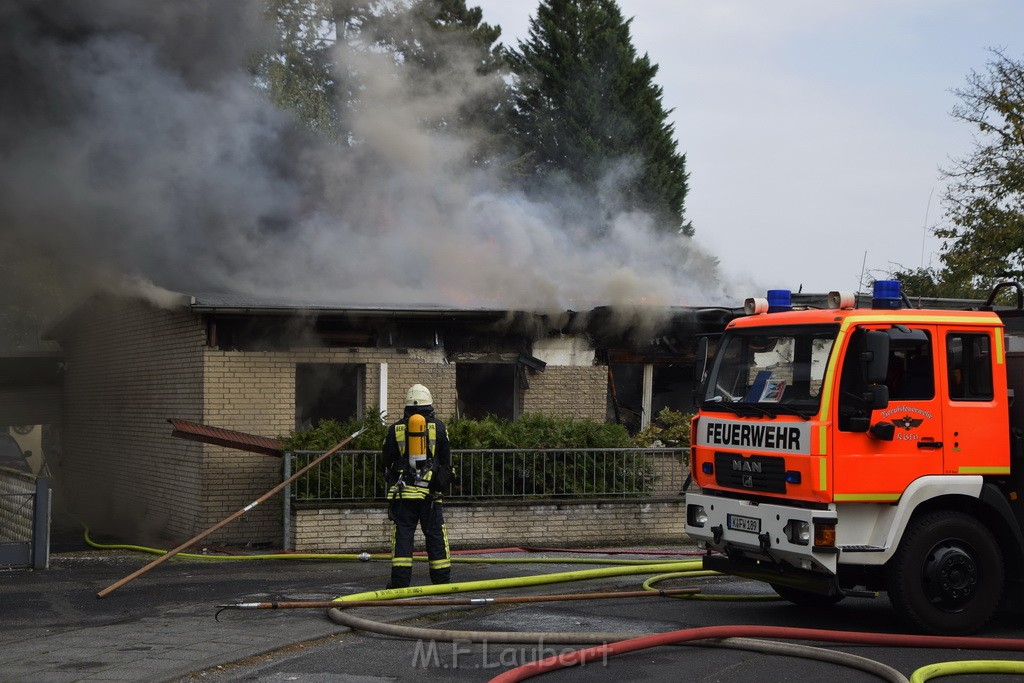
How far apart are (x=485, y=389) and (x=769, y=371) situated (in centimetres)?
846

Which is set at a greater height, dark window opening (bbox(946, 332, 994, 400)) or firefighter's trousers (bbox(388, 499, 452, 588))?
dark window opening (bbox(946, 332, 994, 400))

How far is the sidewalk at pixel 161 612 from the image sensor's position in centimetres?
716

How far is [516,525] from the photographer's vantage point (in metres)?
13.1

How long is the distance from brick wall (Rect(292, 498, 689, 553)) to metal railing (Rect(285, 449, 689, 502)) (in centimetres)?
20

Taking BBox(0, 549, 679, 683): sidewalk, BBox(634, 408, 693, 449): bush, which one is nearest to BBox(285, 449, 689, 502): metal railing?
BBox(634, 408, 693, 449): bush

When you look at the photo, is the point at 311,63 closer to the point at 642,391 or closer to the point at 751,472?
the point at 642,391

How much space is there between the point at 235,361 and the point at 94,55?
4.57 metres

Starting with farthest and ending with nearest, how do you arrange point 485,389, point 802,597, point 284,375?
point 485,389 < point 284,375 < point 802,597

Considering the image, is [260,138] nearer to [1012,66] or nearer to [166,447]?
[166,447]

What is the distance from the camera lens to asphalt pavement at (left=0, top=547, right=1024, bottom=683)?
6.98m

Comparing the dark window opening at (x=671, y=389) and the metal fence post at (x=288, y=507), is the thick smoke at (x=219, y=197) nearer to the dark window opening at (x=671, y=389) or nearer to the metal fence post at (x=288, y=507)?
the dark window opening at (x=671, y=389)

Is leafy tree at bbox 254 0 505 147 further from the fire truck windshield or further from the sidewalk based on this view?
the fire truck windshield

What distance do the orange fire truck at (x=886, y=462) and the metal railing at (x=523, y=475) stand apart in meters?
4.89

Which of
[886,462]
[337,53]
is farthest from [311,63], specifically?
[886,462]
